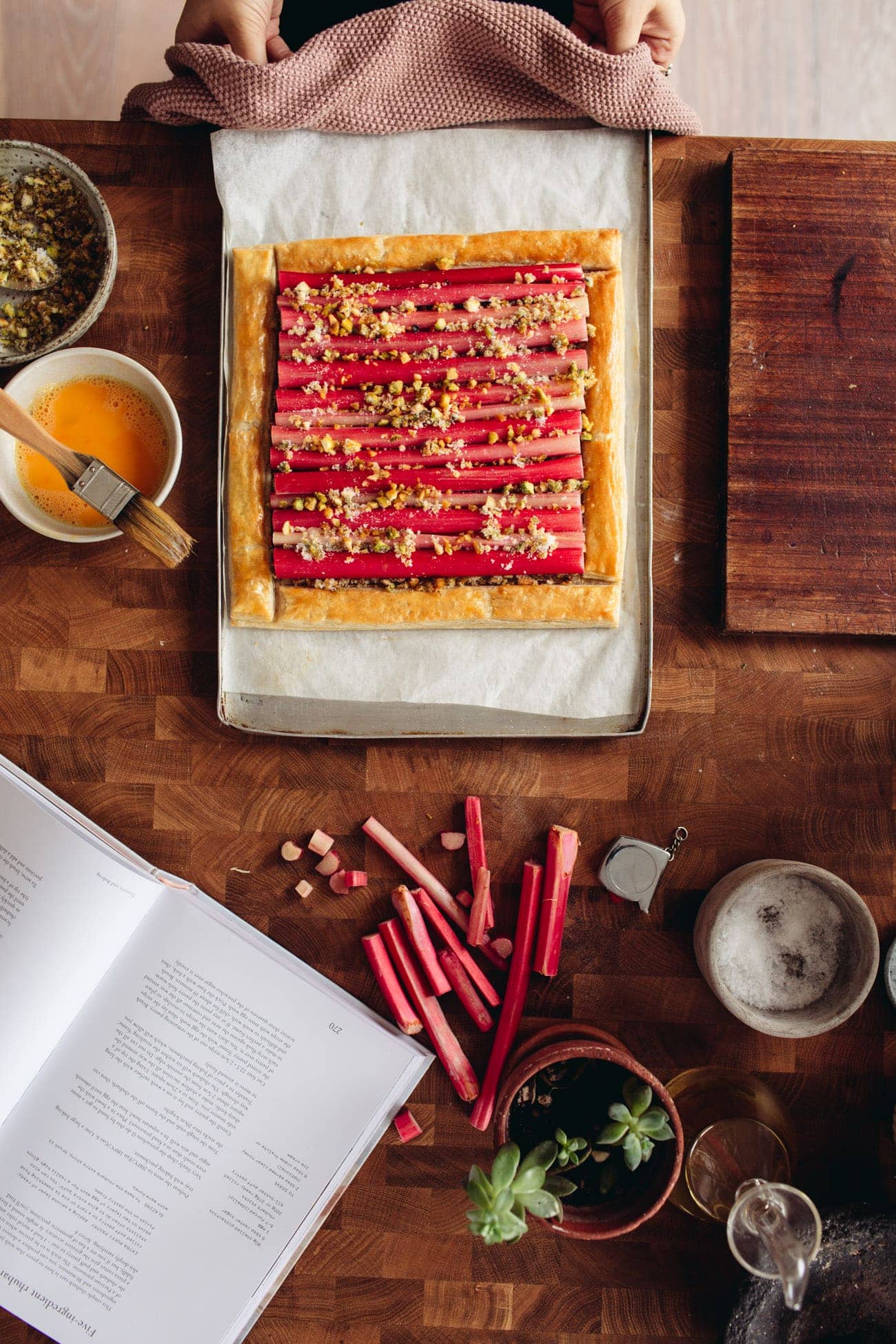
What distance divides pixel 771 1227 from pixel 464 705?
0.89 meters

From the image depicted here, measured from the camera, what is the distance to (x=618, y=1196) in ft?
4.36

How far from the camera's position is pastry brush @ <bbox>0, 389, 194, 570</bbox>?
1348 millimetres

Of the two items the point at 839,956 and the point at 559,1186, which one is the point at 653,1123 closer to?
the point at 559,1186

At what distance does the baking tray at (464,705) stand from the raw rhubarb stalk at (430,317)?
0.11m

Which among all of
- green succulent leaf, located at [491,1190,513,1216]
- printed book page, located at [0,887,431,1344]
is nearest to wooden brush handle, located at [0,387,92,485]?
printed book page, located at [0,887,431,1344]

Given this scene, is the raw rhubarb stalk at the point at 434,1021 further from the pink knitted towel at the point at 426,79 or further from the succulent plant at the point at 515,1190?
the pink knitted towel at the point at 426,79

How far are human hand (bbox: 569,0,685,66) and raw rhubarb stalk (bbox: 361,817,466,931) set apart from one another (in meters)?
1.35

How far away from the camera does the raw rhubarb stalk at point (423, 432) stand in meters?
1.46

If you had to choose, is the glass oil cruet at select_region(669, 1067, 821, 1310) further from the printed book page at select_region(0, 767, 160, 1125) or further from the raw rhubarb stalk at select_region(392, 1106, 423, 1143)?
the printed book page at select_region(0, 767, 160, 1125)

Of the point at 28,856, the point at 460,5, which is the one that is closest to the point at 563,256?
the point at 460,5

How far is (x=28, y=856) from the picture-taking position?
1427 millimetres

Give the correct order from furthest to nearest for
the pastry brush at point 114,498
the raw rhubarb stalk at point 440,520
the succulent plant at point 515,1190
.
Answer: the raw rhubarb stalk at point 440,520, the pastry brush at point 114,498, the succulent plant at point 515,1190

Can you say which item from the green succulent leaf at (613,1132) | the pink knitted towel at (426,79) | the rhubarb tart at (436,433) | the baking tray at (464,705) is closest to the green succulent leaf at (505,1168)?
the green succulent leaf at (613,1132)

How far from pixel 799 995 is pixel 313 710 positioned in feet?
3.04
